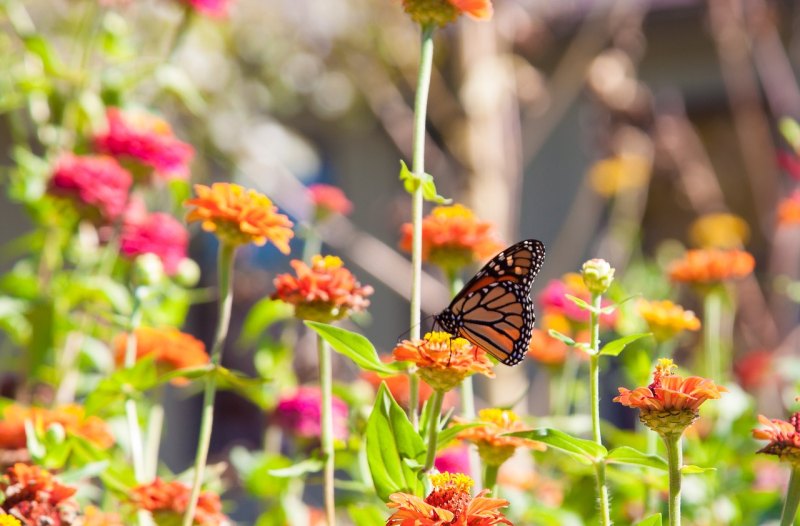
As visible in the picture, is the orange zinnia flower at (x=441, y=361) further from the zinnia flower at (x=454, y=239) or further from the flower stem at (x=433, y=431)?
the zinnia flower at (x=454, y=239)

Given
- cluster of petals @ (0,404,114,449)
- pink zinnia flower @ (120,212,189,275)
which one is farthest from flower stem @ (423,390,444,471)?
pink zinnia flower @ (120,212,189,275)

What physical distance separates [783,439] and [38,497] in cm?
54

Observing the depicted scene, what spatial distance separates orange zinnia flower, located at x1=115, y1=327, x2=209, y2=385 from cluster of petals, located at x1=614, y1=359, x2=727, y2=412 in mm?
623

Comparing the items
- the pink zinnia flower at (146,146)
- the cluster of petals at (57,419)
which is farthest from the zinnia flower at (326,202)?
the cluster of petals at (57,419)

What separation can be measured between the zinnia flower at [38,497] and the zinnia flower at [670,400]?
16.8 inches

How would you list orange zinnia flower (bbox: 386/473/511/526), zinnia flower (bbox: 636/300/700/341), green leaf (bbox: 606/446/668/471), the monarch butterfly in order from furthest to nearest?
1. zinnia flower (bbox: 636/300/700/341)
2. the monarch butterfly
3. green leaf (bbox: 606/446/668/471)
4. orange zinnia flower (bbox: 386/473/511/526)

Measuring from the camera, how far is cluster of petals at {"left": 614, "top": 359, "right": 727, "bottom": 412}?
64 cm

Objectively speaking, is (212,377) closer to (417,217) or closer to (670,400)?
(417,217)

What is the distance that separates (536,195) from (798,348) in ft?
5.64

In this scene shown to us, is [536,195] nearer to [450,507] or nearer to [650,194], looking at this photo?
[650,194]

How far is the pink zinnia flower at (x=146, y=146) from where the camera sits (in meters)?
1.33

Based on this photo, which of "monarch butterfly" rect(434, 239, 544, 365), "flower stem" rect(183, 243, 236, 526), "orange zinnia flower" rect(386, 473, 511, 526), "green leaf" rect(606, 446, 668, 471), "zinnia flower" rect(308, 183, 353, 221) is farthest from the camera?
"zinnia flower" rect(308, 183, 353, 221)

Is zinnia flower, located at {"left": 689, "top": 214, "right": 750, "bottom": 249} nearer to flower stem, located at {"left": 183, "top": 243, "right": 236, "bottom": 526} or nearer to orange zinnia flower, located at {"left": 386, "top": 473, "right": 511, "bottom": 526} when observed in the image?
flower stem, located at {"left": 183, "top": 243, "right": 236, "bottom": 526}

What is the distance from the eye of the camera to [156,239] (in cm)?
132
